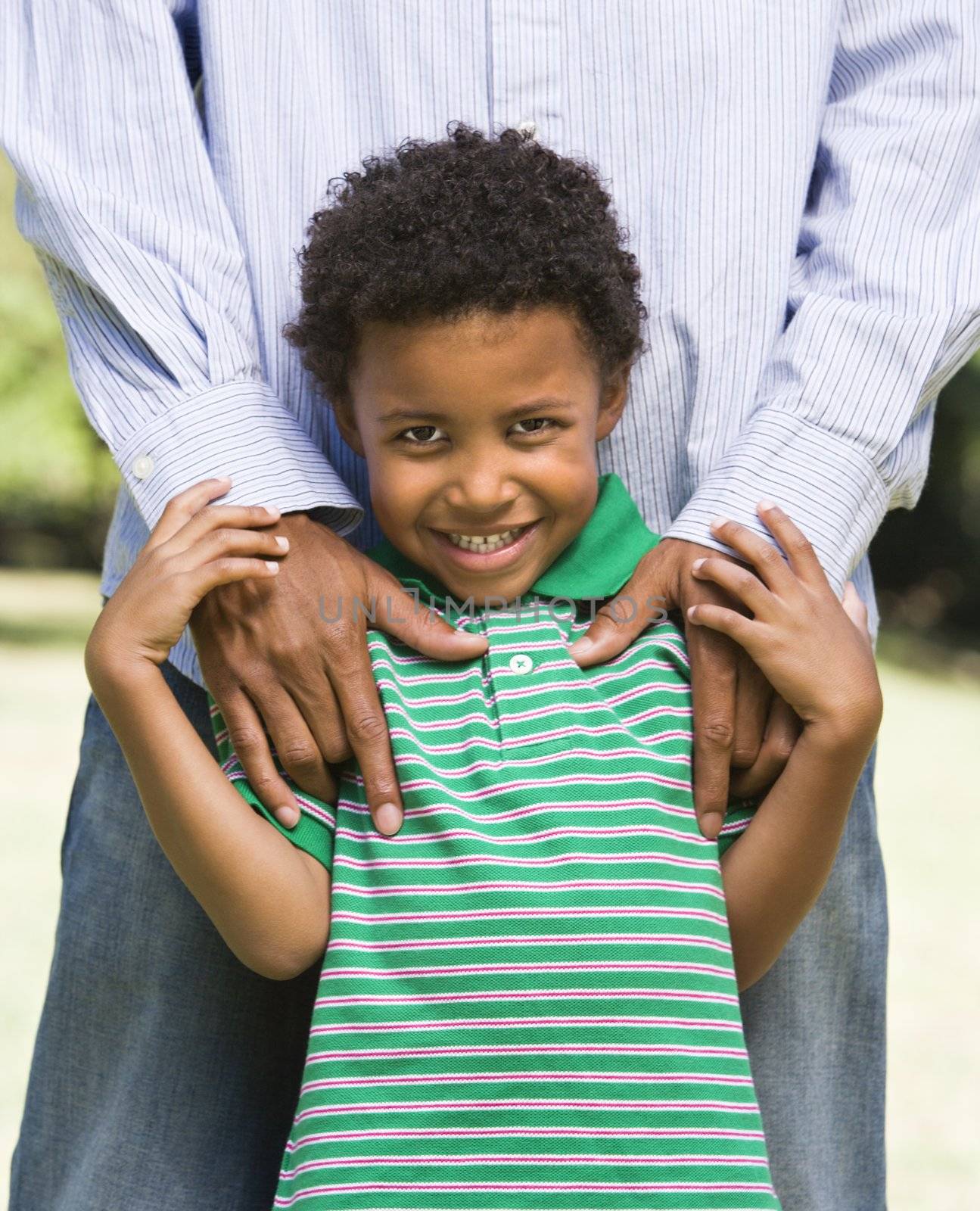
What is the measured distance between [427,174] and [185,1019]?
3.61ft

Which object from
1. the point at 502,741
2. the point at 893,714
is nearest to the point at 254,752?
the point at 502,741

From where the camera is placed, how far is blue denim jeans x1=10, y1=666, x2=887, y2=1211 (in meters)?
1.82

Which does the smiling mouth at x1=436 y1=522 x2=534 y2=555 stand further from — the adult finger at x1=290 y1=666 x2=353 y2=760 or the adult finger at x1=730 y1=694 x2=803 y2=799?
the adult finger at x1=730 y1=694 x2=803 y2=799

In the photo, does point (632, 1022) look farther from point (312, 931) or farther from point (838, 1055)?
point (838, 1055)

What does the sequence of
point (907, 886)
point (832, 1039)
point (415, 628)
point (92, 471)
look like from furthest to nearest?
point (92, 471) → point (907, 886) → point (832, 1039) → point (415, 628)

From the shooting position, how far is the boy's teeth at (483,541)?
168cm

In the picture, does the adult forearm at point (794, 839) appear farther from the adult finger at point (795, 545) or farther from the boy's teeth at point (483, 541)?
the boy's teeth at point (483, 541)

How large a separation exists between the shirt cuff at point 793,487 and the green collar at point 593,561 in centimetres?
8

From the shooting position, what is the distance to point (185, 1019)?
5.98ft

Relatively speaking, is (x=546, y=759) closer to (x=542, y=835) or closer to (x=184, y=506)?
(x=542, y=835)

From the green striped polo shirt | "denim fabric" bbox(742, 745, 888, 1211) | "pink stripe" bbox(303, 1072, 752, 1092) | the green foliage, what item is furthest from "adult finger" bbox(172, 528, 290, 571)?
the green foliage

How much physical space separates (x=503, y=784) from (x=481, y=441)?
389 millimetres

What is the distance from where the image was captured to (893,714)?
351 inches

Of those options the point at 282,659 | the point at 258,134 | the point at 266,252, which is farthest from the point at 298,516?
the point at 258,134
